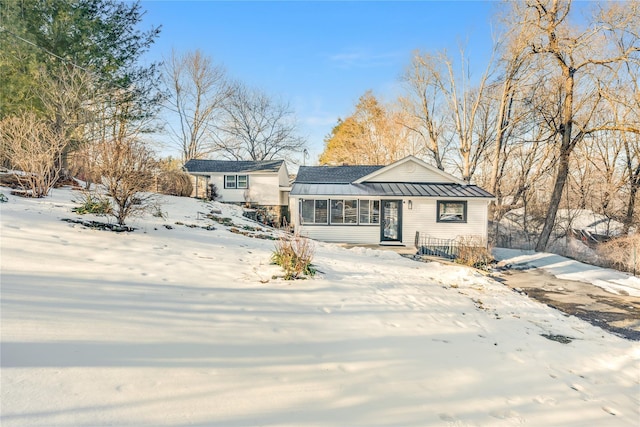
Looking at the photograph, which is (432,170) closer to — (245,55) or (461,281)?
(461,281)

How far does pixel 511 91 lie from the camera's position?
20.2 m

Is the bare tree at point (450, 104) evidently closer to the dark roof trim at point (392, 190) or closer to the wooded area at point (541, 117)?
the wooded area at point (541, 117)

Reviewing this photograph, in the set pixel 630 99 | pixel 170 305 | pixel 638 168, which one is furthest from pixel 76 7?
pixel 638 168

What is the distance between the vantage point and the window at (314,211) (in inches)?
598

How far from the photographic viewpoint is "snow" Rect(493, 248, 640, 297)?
9.75 meters

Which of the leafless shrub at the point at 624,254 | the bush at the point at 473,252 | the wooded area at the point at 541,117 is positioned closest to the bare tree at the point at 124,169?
the bush at the point at 473,252

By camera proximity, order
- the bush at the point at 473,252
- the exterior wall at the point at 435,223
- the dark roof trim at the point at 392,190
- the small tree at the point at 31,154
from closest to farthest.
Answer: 1. the small tree at the point at 31,154
2. the bush at the point at 473,252
3. the dark roof trim at the point at 392,190
4. the exterior wall at the point at 435,223

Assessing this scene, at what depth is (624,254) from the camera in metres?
12.2

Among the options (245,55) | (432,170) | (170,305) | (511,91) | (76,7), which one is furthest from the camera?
(511,91)

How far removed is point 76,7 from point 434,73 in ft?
72.7

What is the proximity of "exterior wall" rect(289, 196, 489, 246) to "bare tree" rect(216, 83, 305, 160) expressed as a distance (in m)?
19.7

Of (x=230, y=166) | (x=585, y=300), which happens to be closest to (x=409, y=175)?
(x=585, y=300)

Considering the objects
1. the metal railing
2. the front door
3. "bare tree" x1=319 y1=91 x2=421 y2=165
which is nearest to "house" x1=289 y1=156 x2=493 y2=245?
the front door

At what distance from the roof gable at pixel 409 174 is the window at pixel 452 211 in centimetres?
170
